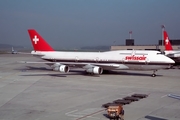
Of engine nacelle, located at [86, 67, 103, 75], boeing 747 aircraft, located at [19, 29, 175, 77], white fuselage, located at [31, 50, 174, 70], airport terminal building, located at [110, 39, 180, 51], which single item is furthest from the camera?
airport terminal building, located at [110, 39, 180, 51]

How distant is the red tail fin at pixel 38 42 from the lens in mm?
40031

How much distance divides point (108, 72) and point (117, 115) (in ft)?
78.2

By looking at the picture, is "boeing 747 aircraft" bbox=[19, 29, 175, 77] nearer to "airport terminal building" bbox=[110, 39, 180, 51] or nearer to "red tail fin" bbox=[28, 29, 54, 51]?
"red tail fin" bbox=[28, 29, 54, 51]

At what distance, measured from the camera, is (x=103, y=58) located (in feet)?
114

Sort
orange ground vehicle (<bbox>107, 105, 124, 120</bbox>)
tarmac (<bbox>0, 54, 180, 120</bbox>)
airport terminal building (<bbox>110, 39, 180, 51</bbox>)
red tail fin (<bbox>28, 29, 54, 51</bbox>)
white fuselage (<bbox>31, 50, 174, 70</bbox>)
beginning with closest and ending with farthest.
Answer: orange ground vehicle (<bbox>107, 105, 124, 120</bbox>) → tarmac (<bbox>0, 54, 180, 120</bbox>) → white fuselage (<bbox>31, 50, 174, 70</bbox>) → red tail fin (<bbox>28, 29, 54, 51</bbox>) → airport terminal building (<bbox>110, 39, 180, 51</bbox>)

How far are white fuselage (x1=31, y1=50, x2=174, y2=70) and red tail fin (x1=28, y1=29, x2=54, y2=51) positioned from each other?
113 inches

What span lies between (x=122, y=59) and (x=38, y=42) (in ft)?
46.0

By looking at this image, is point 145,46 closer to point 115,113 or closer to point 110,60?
point 110,60

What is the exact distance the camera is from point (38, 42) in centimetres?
4019

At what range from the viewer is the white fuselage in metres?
31.4

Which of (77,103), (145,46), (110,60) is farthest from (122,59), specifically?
(145,46)

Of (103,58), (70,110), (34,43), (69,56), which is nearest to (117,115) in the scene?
(70,110)

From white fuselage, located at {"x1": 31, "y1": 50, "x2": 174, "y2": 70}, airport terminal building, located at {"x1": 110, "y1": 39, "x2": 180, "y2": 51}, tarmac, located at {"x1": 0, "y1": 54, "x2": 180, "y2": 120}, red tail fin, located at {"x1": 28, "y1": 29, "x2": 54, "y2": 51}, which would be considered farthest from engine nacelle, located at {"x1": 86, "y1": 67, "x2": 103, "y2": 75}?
airport terminal building, located at {"x1": 110, "y1": 39, "x2": 180, "y2": 51}

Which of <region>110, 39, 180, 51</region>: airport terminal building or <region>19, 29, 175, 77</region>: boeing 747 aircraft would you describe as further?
<region>110, 39, 180, 51</region>: airport terminal building
